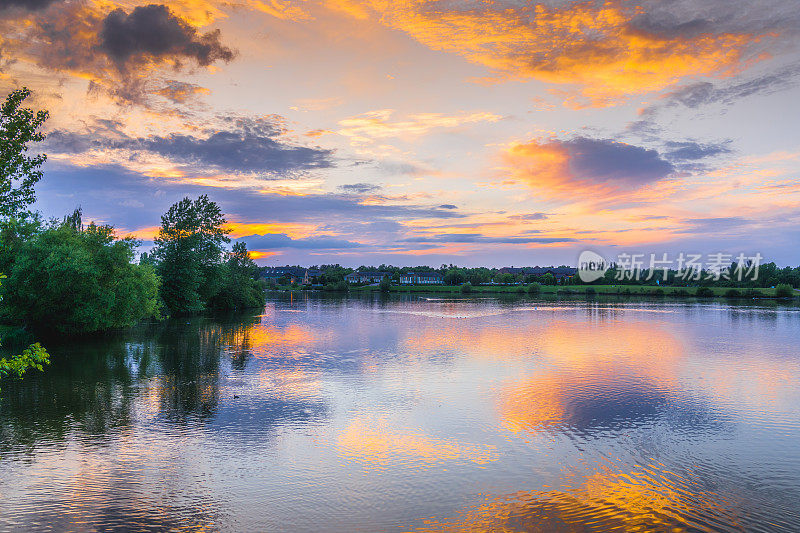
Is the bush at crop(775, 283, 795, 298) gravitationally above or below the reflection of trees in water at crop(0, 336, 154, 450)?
above

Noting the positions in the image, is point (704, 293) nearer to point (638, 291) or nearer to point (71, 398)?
point (638, 291)

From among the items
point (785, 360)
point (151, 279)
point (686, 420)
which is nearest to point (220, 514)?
point (686, 420)

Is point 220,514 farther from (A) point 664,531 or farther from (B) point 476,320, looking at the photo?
(B) point 476,320

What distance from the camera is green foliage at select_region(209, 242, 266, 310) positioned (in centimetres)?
8419

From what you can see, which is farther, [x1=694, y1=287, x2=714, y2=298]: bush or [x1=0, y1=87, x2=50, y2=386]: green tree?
[x1=694, y1=287, x2=714, y2=298]: bush

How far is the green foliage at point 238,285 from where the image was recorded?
84188 millimetres

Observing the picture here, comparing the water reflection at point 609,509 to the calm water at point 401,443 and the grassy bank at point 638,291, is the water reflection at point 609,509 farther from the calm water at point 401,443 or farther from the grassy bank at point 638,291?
the grassy bank at point 638,291

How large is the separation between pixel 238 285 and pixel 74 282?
159 feet

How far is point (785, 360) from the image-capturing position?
114ft

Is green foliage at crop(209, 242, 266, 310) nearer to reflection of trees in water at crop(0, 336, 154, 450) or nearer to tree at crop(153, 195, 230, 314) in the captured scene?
tree at crop(153, 195, 230, 314)

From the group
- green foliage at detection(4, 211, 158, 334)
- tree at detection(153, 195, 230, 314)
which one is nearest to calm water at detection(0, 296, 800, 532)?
green foliage at detection(4, 211, 158, 334)

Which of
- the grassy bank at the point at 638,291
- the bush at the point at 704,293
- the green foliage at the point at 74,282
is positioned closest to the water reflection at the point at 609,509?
the green foliage at the point at 74,282

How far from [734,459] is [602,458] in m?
4.24

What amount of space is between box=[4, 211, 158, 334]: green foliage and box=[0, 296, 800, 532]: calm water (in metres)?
5.03
